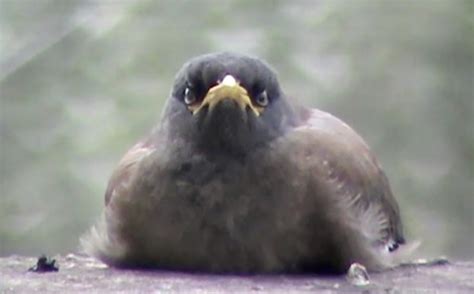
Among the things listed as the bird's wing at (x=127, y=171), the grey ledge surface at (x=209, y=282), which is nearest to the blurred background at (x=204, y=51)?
the bird's wing at (x=127, y=171)

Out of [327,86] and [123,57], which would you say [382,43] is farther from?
[123,57]

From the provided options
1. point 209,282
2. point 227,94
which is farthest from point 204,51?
point 209,282

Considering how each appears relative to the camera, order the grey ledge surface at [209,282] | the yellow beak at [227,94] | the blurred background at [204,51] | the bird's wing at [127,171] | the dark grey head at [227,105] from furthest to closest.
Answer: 1. the blurred background at [204,51]
2. the bird's wing at [127,171]
3. the dark grey head at [227,105]
4. the yellow beak at [227,94]
5. the grey ledge surface at [209,282]

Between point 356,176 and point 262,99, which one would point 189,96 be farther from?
point 356,176

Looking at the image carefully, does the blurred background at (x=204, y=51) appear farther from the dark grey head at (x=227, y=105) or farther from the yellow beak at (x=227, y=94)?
the yellow beak at (x=227, y=94)

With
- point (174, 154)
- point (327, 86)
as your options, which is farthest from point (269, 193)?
point (327, 86)

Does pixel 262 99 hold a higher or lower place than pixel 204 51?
lower

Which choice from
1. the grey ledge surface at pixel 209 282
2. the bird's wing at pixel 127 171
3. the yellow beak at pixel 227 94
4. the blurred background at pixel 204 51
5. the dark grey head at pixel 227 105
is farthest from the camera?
the blurred background at pixel 204 51
